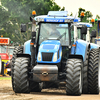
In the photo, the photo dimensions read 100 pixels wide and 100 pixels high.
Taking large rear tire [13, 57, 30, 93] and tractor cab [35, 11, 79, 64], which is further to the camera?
tractor cab [35, 11, 79, 64]

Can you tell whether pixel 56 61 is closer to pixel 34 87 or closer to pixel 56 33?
pixel 56 33

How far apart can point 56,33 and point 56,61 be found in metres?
1.25

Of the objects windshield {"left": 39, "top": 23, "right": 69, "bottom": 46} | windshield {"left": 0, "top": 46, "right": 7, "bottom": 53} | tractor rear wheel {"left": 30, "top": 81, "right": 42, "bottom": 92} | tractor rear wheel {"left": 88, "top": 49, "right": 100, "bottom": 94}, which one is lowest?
windshield {"left": 0, "top": 46, "right": 7, "bottom": 53}

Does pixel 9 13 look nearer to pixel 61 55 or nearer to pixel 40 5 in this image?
pixel 40 5

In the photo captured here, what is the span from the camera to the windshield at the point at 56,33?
428 inches

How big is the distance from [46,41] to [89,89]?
7.04 ft

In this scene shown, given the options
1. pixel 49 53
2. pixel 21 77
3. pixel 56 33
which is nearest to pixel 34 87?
pixel 21 77

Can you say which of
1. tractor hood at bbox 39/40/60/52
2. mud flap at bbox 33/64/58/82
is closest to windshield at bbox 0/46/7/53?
tractor hood at bbox 39/40/60/52

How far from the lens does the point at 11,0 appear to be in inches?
1747

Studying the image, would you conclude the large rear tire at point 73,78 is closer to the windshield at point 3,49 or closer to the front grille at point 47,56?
the front grille at point 47,56

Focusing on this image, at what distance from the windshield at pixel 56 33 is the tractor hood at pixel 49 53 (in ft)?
2.17

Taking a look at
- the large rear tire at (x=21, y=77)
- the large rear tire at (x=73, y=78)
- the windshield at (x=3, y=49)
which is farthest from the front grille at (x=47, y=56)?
the windshield at (x=3, y=49)

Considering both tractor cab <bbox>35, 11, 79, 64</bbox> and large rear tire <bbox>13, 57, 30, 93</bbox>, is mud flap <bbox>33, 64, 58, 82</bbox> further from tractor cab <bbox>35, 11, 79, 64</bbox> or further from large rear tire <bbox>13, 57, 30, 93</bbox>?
tractor cab <bbox>35, 11, 79, 64</bbox>

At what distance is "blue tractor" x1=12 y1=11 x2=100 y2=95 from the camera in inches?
380
